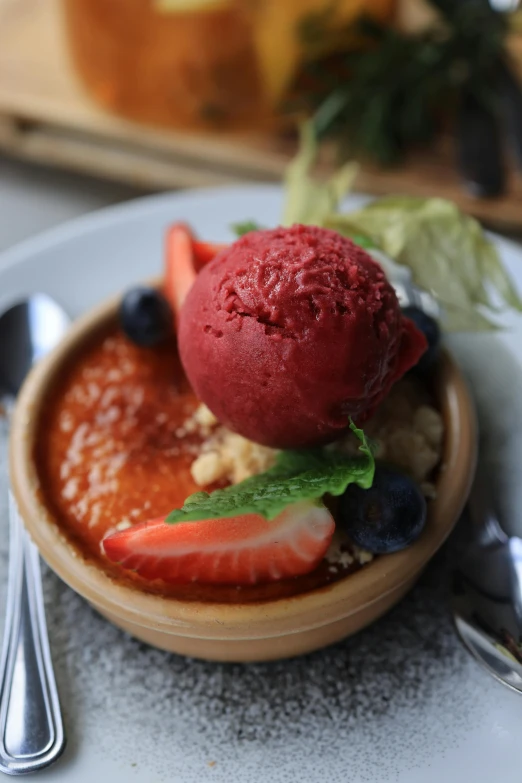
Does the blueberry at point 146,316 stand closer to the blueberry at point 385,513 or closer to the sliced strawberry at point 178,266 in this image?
the sliced strawberry at point 178,266

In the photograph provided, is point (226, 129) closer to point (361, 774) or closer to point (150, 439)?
point (150, 439)

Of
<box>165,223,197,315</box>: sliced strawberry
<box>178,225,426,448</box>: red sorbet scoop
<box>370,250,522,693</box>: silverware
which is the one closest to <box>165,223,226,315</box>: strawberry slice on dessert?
<box>165,223,197,315</box>: sliced strawberry

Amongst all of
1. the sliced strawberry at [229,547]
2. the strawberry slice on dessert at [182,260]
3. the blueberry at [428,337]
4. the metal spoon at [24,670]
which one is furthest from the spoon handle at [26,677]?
the blueberry at [428,337]

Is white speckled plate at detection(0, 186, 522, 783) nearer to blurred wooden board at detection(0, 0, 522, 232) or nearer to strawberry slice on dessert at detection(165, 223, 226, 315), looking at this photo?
strawberry slice on dessert at detection(165, 223, 226, 315)

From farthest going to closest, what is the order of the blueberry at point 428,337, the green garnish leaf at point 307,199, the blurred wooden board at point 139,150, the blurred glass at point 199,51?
the blurred wooden board at point 139,150 < the blurred glass at point 199,51 < the green garnish leaf at point 307,199 < the blueberry at point 428,337

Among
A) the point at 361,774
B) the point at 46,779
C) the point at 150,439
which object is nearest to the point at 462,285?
the point at 150,439
